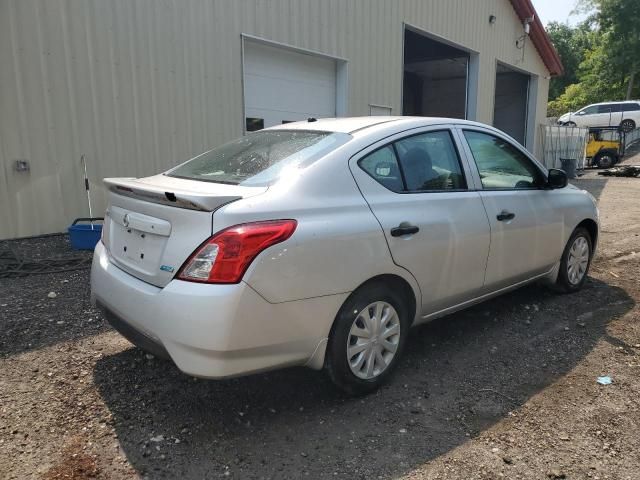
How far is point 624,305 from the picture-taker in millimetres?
4676

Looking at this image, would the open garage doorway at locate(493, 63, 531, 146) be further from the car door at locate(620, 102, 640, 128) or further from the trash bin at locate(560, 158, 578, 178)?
the car door at locate(620, 102, 640, 128)

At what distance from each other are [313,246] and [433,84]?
1973cm

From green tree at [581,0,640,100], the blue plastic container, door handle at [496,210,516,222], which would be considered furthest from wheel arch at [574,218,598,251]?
green tree at [581,0,640,100]

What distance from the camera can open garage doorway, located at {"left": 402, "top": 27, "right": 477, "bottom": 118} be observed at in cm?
1719

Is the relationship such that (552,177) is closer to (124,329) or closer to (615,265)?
(615,265)

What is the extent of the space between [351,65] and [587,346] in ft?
24.8

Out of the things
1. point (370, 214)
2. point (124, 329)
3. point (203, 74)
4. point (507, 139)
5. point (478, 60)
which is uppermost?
point (478, 60)

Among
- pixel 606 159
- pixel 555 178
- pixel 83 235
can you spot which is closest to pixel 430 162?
pixel 555 178

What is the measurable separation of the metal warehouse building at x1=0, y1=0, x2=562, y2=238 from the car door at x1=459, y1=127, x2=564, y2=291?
4792mm

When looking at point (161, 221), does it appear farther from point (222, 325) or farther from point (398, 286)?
point (398, 286)

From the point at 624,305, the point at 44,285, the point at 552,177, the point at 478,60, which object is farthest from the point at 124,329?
the point at 478,60

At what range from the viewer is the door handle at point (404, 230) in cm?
298

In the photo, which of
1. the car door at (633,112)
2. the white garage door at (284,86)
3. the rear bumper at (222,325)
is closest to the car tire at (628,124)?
the car door at (633,112)

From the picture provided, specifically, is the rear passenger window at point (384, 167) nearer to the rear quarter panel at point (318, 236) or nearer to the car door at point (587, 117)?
the rear quarter panel at point (318, 236)
